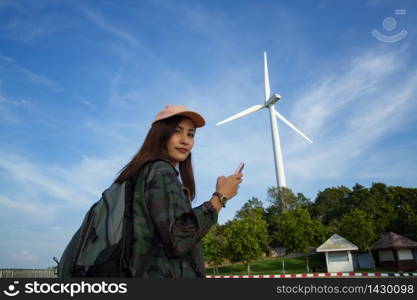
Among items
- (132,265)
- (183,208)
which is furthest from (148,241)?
(183,208)

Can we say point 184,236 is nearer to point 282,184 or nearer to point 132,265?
point 132,265

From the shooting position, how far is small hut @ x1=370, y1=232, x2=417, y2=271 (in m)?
34.6

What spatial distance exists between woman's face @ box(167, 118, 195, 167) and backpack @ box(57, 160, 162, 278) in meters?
0.49

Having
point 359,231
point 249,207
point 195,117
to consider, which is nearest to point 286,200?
point 249,207

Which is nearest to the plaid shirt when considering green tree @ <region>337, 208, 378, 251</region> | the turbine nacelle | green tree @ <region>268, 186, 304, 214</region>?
green tree @ <region>337, 208, 378, 251</region>

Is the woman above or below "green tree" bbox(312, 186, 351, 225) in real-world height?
below

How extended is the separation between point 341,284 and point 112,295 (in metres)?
2.11

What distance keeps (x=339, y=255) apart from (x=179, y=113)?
4018 cm

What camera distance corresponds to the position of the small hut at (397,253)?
3459 centimetres

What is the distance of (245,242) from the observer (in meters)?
42.5

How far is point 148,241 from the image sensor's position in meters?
2.04

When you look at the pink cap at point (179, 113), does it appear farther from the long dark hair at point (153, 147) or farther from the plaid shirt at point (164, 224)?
the plaid shirt at point (164, 224)

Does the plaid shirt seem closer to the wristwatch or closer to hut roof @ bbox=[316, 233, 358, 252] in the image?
the wristwatch

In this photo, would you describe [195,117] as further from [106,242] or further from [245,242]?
[245,242]
